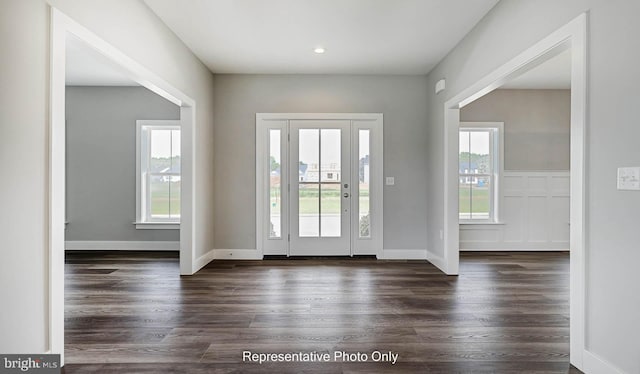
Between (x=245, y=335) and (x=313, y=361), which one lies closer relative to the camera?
(x=313, y=361)

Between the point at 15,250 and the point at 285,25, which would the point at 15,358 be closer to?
the point at 15,250

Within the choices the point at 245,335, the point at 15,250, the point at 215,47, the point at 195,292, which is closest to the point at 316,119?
the point at 215,47

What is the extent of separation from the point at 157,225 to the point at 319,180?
9.16ft

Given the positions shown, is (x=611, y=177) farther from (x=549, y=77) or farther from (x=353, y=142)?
(x=549, y=77)

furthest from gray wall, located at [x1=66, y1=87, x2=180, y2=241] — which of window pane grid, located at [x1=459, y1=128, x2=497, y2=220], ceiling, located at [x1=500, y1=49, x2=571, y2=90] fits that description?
ceiling, located at [x1=500, y1=49, x2=571, y2=90]

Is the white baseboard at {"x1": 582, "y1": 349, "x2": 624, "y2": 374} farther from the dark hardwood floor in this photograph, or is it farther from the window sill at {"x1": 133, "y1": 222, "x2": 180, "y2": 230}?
the window sill at {"x1": 133, "y1": 222, "x2": 180, "y2": 230}

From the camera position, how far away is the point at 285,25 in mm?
3600

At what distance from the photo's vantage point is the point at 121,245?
→ 19.2 feet

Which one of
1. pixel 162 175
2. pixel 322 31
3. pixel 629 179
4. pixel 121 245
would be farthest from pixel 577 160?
pixel 121 245

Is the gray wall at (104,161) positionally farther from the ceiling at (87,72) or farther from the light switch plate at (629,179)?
the light switch plate at (629,179)

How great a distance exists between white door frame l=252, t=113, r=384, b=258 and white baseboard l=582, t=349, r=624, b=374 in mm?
3226

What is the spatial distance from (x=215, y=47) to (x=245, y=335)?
3212 millimetres

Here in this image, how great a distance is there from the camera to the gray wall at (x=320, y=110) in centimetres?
520

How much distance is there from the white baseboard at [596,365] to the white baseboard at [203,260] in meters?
3.87
